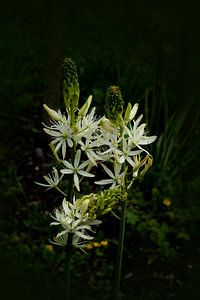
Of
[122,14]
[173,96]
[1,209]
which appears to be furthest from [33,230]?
[122,14]

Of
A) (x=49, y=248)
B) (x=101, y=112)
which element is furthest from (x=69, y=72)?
(x=101, y=112)

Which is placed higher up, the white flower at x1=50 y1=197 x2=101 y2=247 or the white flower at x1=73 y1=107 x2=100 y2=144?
the white flower at x1=73 y1=107 x2=100 y2=144

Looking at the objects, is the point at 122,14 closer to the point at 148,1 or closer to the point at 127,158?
the point at 148,1

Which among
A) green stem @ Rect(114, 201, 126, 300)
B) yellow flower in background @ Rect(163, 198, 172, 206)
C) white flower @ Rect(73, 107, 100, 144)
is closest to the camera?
white flower @ Rect(73, 107, 100, 144)

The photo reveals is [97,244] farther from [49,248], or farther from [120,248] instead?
[120,248]

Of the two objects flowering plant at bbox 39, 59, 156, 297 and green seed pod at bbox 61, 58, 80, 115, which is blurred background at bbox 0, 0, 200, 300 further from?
green seed pod at bbox 61, 58, 80, 115

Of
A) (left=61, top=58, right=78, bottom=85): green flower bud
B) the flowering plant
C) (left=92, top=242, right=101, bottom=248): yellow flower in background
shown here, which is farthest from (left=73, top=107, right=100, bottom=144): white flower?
(left=92, top=242, right=101, bottom=248): yellow flower in background

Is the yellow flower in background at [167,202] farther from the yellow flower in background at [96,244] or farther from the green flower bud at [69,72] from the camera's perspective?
the green flower bud at [69,72]

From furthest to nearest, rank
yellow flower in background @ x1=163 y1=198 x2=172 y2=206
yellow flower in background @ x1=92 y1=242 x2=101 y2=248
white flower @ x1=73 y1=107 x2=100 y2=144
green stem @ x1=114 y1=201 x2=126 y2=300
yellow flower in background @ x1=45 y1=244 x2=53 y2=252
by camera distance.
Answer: yellow flower in background @ x1=163 y1=198 x2=172 y2=206 < yellow flower in background @ x1=92 y1=242 x2=101 y2=248 < yellow flower in background @ x1=45 y1=244 x2=53 y2=252 < green stem @ x1=114 y1=201 x2=126 y2=300 < white flower @ x1=73 y1=107 x2=100 y2=144

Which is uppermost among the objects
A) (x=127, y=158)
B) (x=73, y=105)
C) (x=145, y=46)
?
(x=145, y=46)

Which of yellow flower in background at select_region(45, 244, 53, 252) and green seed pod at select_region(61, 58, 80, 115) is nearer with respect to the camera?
green seed pod at select_region(61, 58, 80, 115)
